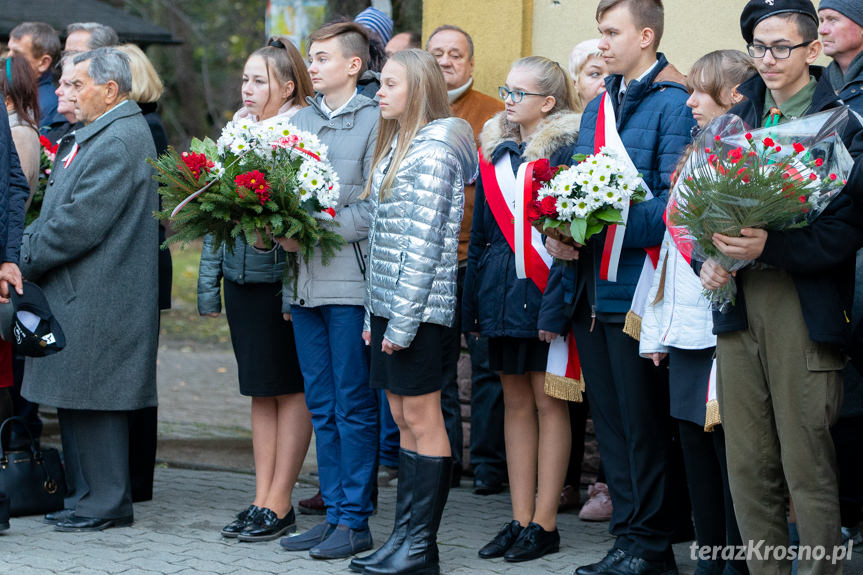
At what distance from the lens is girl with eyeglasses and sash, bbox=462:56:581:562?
5375 mm

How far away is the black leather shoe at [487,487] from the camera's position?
6.77 metres

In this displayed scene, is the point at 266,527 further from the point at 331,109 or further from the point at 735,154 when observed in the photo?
the point at 735,154

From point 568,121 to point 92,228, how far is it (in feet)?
7.79

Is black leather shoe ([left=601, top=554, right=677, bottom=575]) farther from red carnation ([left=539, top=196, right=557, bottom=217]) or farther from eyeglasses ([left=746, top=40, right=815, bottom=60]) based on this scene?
eyeglasses ([left=746, top=40, right=815, bottom=60])

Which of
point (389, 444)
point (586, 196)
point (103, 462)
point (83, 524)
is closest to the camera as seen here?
point (586, 196)

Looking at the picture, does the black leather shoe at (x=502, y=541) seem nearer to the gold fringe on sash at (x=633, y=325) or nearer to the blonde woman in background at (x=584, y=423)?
the blonde woman in background at (x=584, y=423)

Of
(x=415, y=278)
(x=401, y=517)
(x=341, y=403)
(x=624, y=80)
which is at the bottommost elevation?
(x=401, y=517)

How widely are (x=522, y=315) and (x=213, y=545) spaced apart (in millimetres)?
1833

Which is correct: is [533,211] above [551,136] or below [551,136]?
below

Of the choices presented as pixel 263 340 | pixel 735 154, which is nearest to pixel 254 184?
pixel 263 340

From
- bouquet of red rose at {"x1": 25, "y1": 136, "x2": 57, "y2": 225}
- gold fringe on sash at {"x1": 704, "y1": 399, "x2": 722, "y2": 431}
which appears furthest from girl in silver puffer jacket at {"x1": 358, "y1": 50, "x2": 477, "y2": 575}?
bouquet of red rose at {"x1": 25, "y1": 136, "x2": 57, "y2": 225}

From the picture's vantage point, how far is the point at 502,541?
5445 millimetres

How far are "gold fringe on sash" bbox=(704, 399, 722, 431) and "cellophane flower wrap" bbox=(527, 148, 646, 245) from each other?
79 centimetres

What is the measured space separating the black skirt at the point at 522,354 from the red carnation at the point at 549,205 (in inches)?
38.4
